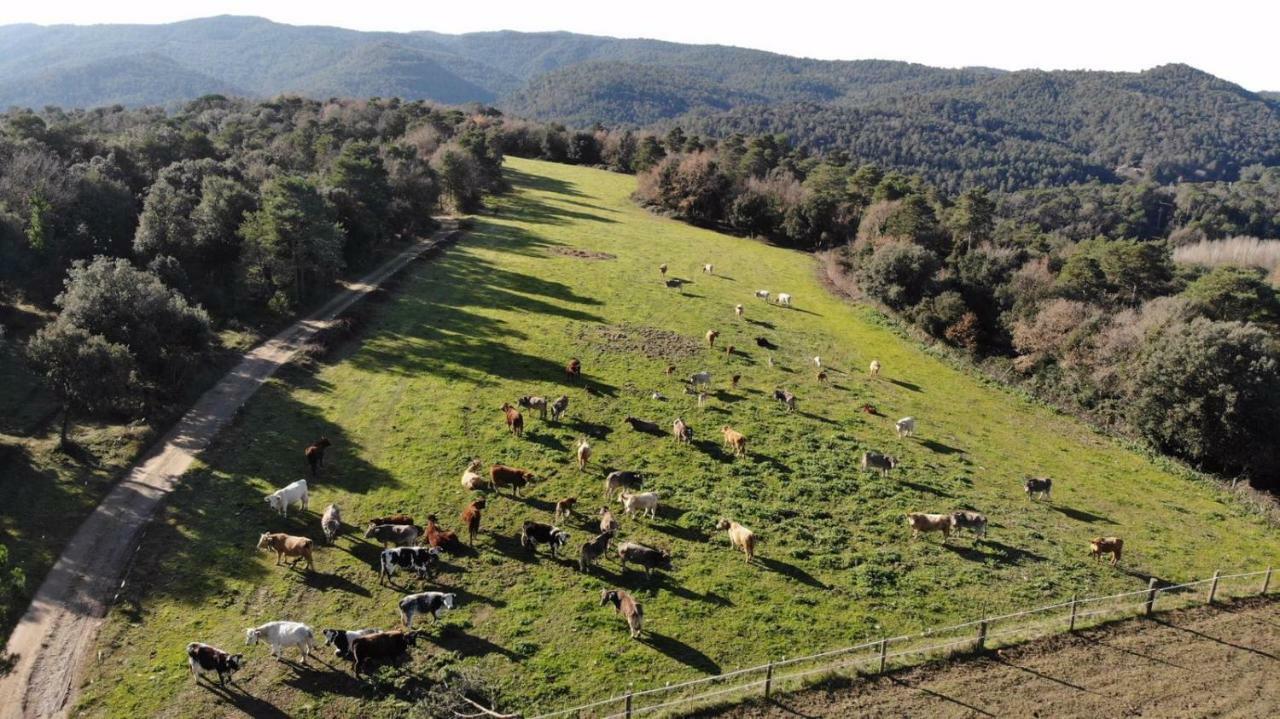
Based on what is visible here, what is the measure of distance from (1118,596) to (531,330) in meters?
37.2

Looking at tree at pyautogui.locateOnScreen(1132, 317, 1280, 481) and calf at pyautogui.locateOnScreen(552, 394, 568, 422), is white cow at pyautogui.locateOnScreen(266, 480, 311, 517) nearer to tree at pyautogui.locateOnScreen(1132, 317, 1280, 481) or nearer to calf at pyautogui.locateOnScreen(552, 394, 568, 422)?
calf at pyautogui.locateOnScreen(552, 394, 568, 422)

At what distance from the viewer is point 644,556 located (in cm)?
2411

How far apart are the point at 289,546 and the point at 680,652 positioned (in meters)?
13.7

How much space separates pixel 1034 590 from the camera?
2512 cm

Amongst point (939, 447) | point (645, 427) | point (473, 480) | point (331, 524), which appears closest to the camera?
point (331, 524)

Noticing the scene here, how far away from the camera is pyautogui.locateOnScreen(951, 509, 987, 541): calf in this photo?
1111 inches

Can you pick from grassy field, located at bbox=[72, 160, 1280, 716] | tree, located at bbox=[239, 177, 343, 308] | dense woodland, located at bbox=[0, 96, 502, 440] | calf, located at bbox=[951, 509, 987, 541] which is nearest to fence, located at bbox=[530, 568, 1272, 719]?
grassy field, located at bbox=[72, 160, 1280, 716]

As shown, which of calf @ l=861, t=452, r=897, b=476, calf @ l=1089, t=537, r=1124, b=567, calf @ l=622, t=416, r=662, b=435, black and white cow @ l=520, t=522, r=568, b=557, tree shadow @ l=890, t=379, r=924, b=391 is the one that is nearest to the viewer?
black and white cow @ l=520, t=522, r=568, b=557

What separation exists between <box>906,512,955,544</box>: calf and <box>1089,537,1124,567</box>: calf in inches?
217

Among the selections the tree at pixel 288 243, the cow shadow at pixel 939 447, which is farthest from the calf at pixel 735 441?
the tree at pixel 288 243

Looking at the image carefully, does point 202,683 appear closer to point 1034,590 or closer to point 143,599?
point 143,599

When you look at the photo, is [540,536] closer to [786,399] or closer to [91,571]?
[91,571]

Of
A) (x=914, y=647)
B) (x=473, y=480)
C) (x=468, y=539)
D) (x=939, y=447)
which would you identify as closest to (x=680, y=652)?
(x=914, y=647)

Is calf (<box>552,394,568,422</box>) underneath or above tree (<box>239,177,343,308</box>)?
underneath
